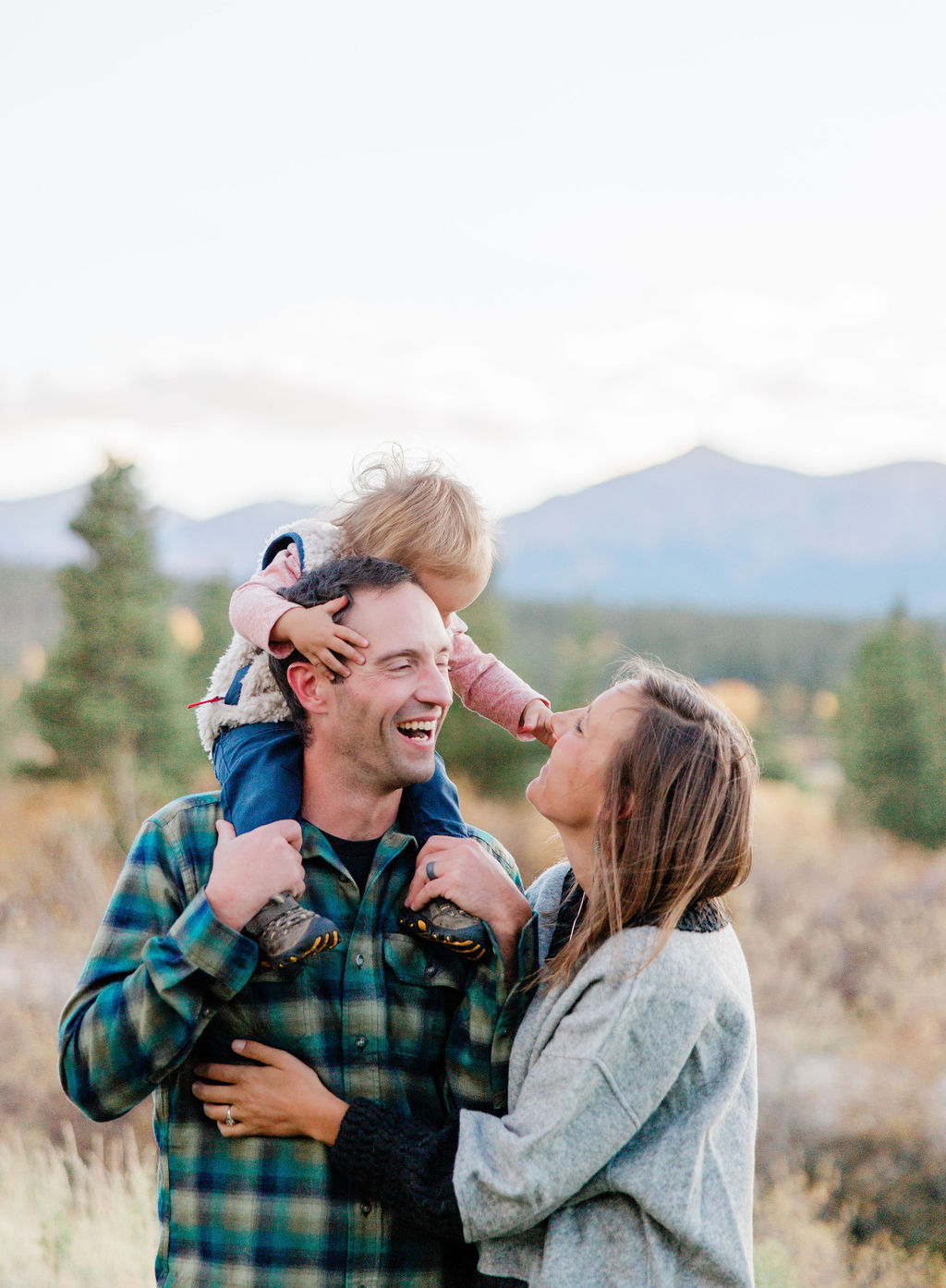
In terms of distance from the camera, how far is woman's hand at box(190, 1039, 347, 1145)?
220cm

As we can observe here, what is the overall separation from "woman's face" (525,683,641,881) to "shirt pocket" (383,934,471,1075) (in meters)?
0.36

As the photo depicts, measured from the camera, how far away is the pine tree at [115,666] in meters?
16.2

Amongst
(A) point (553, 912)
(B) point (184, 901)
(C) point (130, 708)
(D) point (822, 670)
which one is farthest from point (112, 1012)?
(D) point (822, 670)

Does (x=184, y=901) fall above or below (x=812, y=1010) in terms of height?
above

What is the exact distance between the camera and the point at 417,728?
249 cm

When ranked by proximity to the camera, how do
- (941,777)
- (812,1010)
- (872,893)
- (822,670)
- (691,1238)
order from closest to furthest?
(691,1238) < (812,1010) < (872,893) < (941,777) < (822,670)

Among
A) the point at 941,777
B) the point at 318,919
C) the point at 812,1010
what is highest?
the point at 318,919

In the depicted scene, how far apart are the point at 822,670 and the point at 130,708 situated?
60200 mm

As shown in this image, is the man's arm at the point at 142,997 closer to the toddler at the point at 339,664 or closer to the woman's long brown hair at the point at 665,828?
the toddler at the point at 339,664

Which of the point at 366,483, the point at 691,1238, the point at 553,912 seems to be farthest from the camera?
the point at 366,483

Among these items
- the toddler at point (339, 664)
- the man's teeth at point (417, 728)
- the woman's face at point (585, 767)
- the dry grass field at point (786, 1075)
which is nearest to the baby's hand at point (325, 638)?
the toddler at point (339, 664)

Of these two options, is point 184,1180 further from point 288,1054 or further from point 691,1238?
point 691,1238

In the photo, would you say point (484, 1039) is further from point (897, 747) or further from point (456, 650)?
point (897, 747)

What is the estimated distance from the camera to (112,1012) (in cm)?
210
